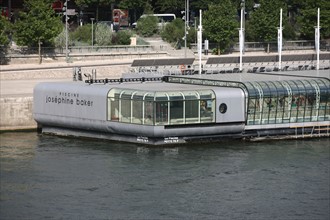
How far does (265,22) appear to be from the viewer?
93.9m

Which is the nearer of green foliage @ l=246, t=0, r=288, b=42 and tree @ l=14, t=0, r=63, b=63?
tree @ l=14, t=0, r=63, b=63

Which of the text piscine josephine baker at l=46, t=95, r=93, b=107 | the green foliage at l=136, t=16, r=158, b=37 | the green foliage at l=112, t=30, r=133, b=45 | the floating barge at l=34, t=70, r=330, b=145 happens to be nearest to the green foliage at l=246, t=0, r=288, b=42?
the green foliage at l=136, t=16, r=158, b=37

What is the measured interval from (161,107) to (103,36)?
32.0 meters

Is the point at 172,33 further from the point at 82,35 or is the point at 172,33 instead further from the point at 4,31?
the point at 4,31

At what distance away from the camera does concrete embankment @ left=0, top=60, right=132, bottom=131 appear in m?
62.8

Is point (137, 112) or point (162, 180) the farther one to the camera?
point (137, 112)

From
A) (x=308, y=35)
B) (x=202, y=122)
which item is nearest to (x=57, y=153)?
(x=202, y=122)

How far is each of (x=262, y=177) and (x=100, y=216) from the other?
9398 millimetres

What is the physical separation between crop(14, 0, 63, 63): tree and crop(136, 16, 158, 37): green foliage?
11680 millimetres

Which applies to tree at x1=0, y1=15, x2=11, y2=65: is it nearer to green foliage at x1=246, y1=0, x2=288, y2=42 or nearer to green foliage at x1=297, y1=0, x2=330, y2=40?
green foliage at x1=246, y1=0, x2=288, y2=42

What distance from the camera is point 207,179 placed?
50188 mm

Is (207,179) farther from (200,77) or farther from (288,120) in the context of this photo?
(200,77)

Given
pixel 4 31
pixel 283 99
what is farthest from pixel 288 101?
pixel 4 31

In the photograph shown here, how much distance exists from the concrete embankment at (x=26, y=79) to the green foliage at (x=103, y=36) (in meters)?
8.44
